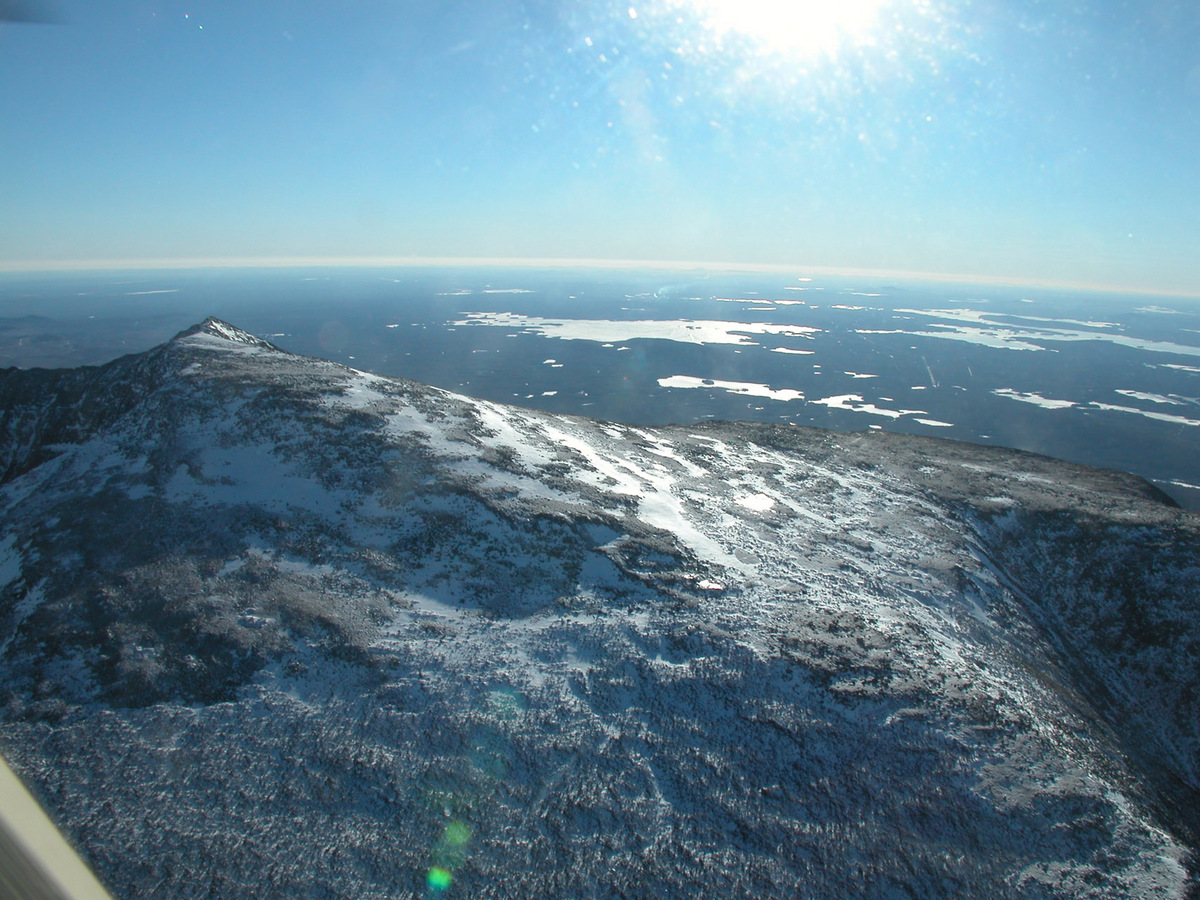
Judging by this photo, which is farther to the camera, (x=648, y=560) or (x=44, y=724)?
(x=648, y=560)

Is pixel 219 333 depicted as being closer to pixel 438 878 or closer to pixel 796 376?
pixel 438 878


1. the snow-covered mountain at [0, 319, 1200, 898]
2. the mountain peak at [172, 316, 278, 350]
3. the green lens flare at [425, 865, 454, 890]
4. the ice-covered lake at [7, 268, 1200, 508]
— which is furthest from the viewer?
the ice-covered lake at [7, 268, 1200, 508]

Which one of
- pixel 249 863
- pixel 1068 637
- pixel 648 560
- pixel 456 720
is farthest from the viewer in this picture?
pixel 1068 637

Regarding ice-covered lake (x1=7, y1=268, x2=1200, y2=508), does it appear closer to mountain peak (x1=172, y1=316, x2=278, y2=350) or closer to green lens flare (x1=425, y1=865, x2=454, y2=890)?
mountain peak (x1=172, y1=316, x2=278, y2=350)

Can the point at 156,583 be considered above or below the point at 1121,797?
above

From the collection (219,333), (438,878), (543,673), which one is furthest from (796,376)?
(438,878)

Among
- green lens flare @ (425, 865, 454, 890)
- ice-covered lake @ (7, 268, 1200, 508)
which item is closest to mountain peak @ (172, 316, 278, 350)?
green lens flare @ (425, 865, 454, 890)

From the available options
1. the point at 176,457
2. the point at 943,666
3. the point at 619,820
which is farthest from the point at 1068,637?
the point at 176,457

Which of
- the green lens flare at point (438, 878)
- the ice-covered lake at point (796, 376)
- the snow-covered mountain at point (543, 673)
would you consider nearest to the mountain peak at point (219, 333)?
the snow-covered mountain at point (543, 673)

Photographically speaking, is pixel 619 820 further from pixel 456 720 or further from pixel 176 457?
pixel 176 457
